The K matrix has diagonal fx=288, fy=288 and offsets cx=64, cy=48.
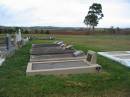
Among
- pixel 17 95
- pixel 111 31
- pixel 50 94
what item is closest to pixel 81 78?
pixel 50 94

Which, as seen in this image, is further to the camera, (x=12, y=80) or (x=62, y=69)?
(x=62, y=69)

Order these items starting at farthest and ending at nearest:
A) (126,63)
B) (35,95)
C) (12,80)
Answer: (126,63), (12,80), (35,95)

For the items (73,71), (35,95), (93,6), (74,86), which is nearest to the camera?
(35,95)

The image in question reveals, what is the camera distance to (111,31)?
47844mm

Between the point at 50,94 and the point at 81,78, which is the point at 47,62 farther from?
the point at 50,94

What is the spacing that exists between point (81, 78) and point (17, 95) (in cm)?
201

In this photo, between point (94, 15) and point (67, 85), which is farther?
point (94, 15)

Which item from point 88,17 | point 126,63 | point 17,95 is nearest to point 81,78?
point 17,95

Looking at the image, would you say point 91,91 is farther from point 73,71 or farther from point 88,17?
point 88,17

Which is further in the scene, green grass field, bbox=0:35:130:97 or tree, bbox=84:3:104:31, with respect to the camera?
tree, bbox=84:3:104:31

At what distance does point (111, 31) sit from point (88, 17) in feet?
31.5

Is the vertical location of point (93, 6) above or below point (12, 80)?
above

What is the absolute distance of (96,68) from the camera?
26.4 feet

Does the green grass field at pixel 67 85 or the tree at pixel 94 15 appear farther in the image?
the tree at pixel 94 15
